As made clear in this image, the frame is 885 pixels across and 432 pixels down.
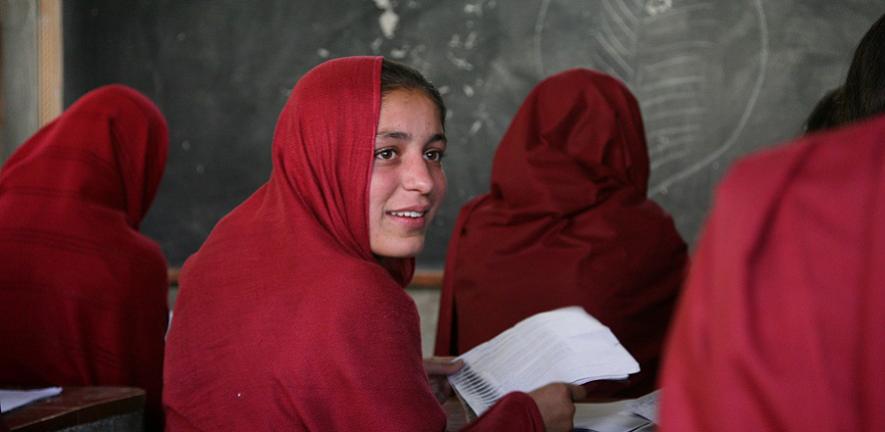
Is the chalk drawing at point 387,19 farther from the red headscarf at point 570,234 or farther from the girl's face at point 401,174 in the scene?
the girl's face at point 401,174

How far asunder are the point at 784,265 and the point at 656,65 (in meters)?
2.96

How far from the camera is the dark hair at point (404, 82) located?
1.46 metres

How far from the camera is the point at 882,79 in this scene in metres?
1.31

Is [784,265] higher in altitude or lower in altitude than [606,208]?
higher

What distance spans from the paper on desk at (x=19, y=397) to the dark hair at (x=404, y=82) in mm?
846

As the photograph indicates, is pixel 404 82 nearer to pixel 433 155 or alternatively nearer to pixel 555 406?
pixel 433 155

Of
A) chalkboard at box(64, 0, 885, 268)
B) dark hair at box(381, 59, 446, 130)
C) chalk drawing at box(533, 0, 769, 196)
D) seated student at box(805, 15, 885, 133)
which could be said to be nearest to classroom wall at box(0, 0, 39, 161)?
chalkboard at box(64, 0, 885, 268)

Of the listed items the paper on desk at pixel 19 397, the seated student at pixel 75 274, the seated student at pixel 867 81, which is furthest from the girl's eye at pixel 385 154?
the seated student at pixel 75 274

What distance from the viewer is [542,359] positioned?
150cm

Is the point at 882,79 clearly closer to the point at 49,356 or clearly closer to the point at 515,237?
the point at 515,237

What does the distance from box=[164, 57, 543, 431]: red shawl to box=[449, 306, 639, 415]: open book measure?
0.10 m

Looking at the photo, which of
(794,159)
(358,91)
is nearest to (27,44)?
(358,91)

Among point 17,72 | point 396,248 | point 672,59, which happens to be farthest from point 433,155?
point 17,72

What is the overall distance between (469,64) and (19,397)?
220 centimetres
